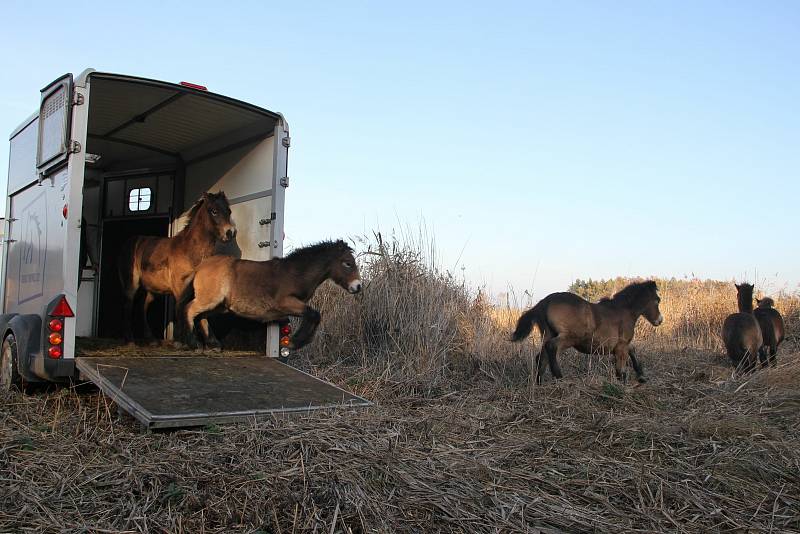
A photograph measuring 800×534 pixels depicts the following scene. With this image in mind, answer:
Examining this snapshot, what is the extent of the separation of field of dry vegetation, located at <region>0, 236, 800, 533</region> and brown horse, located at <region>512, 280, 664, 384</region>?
2.89 feet

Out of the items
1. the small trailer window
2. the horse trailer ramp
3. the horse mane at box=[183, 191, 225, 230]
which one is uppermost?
the small trailer window

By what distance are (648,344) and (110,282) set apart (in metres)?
9.83

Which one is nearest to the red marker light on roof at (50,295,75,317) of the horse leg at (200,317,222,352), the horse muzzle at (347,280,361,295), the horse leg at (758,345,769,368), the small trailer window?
the horse leg at (200,317,222,352)

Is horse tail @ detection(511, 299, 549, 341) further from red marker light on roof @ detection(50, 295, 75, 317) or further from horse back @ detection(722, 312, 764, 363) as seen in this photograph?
red marker light on roof @ detection(50, 295, 75, 317)

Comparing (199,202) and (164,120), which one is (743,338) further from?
(164,120)

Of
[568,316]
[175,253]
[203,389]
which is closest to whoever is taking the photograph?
[203,389]

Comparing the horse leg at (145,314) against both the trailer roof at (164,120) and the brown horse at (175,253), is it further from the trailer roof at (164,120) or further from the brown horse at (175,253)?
the trailer roof at (164,120)

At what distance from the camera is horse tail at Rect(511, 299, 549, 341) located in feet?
30.0

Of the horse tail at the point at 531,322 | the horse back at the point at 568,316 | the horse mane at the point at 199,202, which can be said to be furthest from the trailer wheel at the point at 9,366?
the horse back at the point at 568,316

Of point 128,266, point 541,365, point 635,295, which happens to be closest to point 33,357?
point 128,266

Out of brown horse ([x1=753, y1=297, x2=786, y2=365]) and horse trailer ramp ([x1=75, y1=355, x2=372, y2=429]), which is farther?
brown horse ([x1=753, y1=297, x2=786, y2=365])

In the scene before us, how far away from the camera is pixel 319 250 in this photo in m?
8.12

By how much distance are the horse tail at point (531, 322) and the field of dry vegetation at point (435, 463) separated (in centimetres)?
115

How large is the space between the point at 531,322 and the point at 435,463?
4884mm
